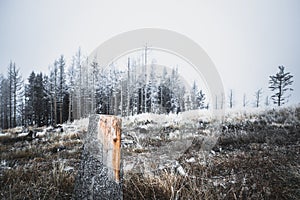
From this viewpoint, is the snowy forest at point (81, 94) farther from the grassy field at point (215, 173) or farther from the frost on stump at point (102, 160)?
the frost on stump at point (102, 160)

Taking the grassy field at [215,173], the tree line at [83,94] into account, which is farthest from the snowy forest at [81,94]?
the grassy field at [215,173]

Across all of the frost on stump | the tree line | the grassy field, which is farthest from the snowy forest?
the frost on stump

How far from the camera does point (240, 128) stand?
673 centimetres

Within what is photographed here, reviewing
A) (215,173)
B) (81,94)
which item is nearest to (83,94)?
(81,94)

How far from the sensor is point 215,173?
316cm

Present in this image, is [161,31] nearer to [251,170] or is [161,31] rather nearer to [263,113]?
[263,113]

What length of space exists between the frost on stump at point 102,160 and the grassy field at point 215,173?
550mm

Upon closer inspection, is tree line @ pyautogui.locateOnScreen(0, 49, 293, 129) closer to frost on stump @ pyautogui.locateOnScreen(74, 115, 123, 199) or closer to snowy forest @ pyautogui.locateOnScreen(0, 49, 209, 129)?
snowy forest @ pyautogui.locateOnScreen(0, 49, 209, 129)

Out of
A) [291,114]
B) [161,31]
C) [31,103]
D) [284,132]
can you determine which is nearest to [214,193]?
[284,132]

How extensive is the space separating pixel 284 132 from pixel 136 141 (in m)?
4.38

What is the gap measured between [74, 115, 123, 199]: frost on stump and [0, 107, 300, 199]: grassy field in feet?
1.80

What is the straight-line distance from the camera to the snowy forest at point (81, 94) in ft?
58.9

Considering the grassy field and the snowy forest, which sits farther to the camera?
the snowy forest

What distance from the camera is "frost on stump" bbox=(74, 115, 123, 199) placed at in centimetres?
165
